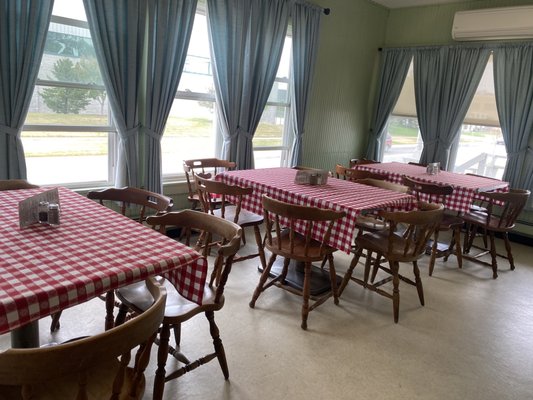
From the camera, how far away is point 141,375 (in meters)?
1.18

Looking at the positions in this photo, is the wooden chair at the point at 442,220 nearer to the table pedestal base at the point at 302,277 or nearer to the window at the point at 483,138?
the table pedestal base at the point at 302,277

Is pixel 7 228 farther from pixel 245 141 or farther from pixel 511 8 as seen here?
pixel 511 8

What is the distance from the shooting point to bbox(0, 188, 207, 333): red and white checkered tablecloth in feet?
3.57

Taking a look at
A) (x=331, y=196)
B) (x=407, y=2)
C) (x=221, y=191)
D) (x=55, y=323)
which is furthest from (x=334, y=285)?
(x=407, y=2)

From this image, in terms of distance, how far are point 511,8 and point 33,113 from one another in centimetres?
503

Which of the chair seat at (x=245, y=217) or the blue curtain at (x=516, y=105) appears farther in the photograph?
the blue curtain at (x=516, y=105)

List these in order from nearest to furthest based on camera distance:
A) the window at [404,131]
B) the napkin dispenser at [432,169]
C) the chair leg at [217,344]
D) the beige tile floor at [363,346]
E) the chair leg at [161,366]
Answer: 1. the chair leg at [161,366]
2. the chair leg at [217,344]
3. the beige tile floor at [363,346]
4. the napkin dispenser at [432,169]
5. the window at [404,131]

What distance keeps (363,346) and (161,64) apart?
111 inches

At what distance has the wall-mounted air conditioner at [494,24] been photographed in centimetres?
432

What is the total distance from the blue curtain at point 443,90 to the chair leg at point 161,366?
464 cm

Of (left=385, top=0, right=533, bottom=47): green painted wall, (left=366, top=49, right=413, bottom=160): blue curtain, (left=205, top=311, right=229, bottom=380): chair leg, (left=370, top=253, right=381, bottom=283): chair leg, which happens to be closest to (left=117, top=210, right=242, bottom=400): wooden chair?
(left=205, top=311, right=229, bottom=380): chair leg

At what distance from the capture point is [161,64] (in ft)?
11.3

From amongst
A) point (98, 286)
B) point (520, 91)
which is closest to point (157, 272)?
point (98, 286)

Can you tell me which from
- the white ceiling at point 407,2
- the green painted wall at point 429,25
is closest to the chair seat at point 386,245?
the green painted wall at point 429,25
